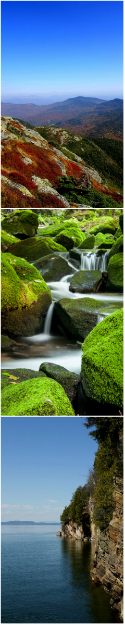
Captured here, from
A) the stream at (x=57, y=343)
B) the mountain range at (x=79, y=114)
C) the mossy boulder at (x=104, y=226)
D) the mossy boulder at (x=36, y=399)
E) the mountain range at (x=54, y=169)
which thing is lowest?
the mossy boulder at (x=36, y=399)

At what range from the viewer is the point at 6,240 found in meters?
3.54

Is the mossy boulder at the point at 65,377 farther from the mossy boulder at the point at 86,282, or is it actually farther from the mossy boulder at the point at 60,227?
the mossy boulder at the point at 60,227

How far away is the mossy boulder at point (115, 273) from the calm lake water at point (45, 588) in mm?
3072

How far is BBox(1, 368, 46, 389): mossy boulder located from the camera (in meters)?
3.21

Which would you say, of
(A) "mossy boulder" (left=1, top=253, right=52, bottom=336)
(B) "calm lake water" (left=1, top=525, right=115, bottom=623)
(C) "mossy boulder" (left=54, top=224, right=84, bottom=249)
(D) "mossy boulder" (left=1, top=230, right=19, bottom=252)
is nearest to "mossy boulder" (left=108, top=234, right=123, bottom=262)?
(C) "mossy boulder" (left=54, top=224, right=84, bottom=249)

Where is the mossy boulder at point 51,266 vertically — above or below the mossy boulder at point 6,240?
below

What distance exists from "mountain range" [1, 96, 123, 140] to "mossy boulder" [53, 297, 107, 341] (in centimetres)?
156

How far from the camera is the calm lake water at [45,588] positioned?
6.86 metres

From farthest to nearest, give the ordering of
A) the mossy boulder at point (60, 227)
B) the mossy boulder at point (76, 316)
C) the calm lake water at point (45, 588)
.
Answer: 1. the calm lake water at point (45, 588)
2. the mossy boulder at point (60, 227)
3. the mossy boulder at point (76, 316)

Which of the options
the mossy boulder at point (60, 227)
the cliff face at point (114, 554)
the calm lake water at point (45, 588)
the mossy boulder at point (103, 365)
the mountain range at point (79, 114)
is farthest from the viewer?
the cliff face at point (114, 554)

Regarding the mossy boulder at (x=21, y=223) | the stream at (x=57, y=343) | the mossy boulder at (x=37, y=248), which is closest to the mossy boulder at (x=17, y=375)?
the stream at (x=57, y=343)

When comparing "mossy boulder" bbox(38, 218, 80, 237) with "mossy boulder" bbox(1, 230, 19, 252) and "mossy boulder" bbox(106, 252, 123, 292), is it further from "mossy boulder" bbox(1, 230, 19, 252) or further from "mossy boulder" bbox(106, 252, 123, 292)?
"mossy boulder" bbox(106, 252, 123, 292)

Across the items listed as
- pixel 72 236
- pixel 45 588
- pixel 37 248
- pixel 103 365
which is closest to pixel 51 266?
pixel 37 248

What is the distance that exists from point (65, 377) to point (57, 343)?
294 millimetres
